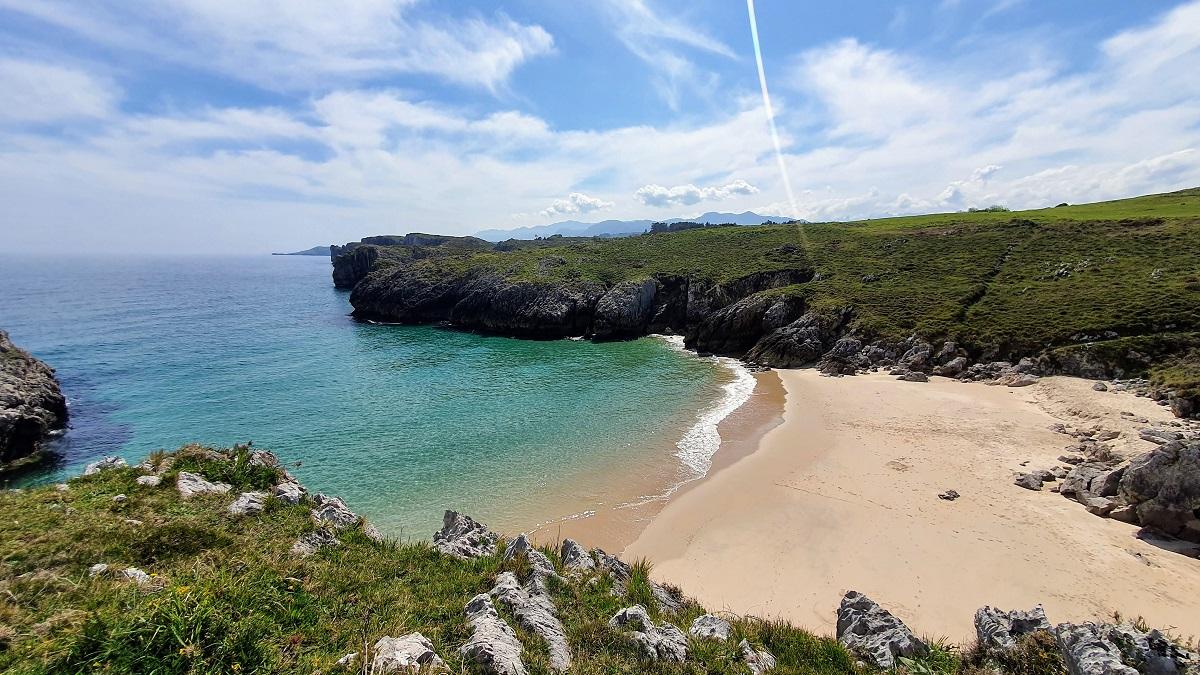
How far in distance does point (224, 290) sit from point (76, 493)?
150410 mm

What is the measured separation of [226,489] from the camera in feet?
41.5

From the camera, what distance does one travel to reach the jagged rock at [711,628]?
9.57 metres

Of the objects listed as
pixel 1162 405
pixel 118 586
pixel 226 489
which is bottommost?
pixel 1162 405

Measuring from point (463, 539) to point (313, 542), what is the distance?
3402 mm

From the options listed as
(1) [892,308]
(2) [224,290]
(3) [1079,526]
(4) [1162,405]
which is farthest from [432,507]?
(2) [224,290]

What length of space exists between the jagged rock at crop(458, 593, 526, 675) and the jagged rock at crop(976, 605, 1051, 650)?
9267 millimetres

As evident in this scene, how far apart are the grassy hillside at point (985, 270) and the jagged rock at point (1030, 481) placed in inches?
640

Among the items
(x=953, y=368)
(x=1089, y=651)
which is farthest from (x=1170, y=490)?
(x=953, y=368)

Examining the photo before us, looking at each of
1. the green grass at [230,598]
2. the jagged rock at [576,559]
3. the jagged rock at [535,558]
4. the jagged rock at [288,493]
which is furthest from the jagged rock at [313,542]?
the jagged rock at [576,559]

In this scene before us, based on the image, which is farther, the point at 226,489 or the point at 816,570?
the point at 816,570

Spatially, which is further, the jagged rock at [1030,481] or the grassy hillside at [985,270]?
the grassy hillside at [985,270]

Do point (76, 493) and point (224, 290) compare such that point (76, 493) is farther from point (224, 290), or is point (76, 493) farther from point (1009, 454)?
point (224, 290)

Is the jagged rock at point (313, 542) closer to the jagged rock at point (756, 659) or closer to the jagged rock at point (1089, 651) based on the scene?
the jagged rock at point (756, 659)

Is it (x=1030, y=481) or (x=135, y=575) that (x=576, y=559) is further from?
(x=1030, y=481)
